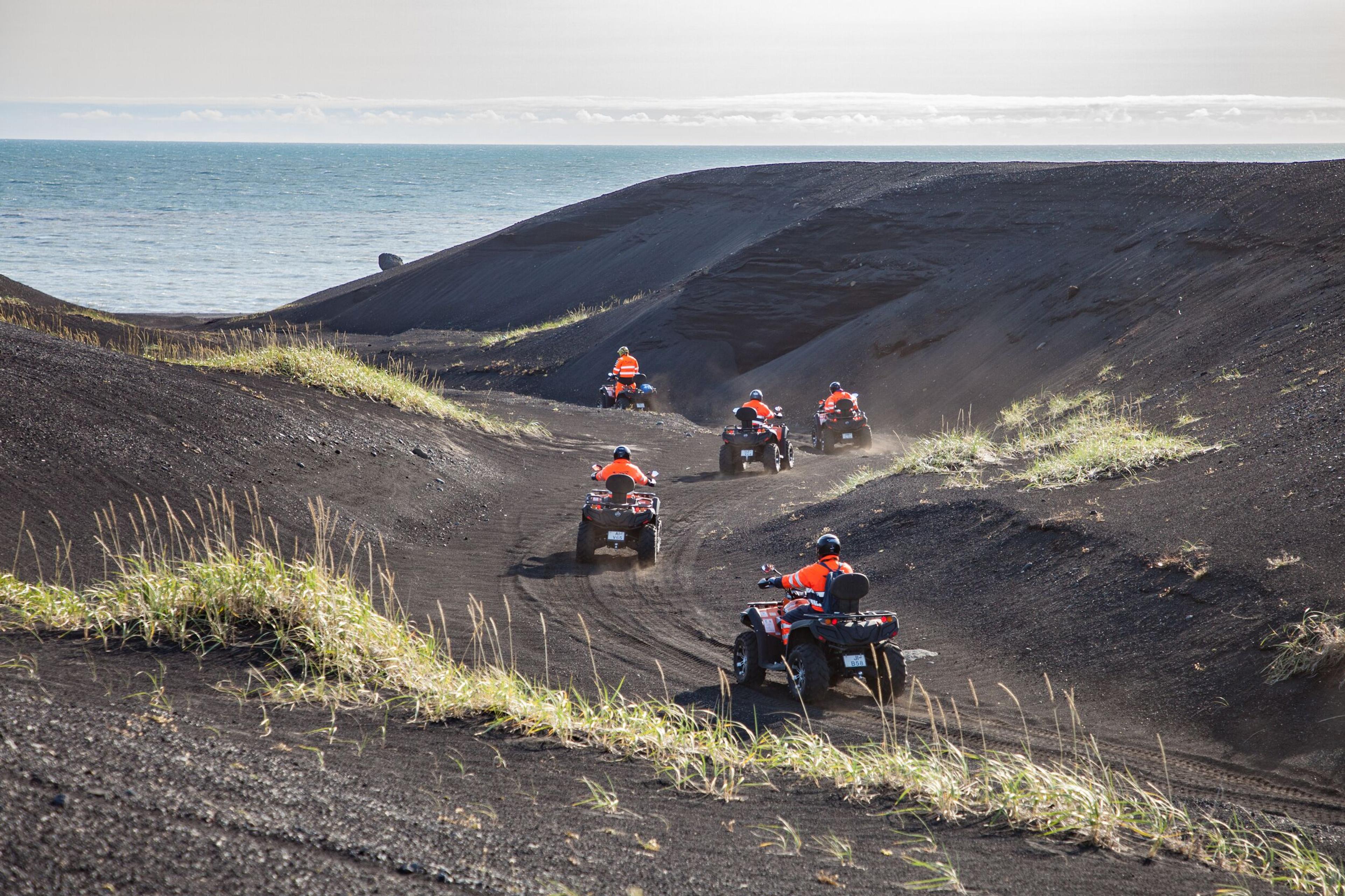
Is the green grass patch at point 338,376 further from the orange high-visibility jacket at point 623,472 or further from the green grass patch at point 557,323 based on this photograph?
the green grass patch at point 557,323

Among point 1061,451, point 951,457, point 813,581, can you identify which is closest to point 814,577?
point 813,581

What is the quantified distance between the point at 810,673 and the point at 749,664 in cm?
73

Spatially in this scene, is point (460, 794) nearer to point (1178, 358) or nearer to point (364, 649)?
point (364, 649)

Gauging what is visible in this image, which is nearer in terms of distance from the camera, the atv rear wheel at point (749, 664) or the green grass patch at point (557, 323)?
the atv rear wheel at point (749, 664)

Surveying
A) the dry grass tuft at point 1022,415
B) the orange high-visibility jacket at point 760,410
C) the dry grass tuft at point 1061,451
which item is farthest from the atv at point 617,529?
the dry grass tuft at point 1022,415

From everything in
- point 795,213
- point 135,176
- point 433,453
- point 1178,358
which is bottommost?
point 433,453

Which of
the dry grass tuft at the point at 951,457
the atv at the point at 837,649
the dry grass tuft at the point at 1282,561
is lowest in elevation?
the atv at the point at 837,649

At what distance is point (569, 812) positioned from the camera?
215 inches

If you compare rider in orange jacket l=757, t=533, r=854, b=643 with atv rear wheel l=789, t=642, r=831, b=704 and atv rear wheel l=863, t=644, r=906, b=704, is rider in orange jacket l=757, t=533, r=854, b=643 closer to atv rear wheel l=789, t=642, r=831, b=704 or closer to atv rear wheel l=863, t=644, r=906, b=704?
atv rear wheel l=789, t=642, r=831, b=704

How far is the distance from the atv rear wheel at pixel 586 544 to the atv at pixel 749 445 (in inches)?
278

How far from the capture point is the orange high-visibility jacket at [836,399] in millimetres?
24384

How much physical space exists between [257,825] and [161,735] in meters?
1.25

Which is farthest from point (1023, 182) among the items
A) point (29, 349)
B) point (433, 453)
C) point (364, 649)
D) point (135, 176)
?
point (135, 176)

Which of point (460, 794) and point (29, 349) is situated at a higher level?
point (29, 349)
